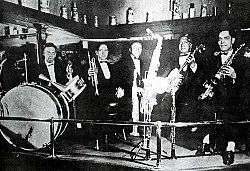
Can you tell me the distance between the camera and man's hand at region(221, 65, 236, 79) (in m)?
3.15

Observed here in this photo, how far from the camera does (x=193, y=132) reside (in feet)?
11.4

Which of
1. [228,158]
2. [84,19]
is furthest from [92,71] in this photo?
[228,158]

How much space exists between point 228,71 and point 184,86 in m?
0.47

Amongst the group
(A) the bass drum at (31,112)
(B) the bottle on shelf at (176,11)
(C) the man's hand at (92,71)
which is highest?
(B) the bottle on shelf at (176,11)

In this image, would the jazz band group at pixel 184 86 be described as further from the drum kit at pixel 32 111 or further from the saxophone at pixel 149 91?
the drum kit at pixel 32 111

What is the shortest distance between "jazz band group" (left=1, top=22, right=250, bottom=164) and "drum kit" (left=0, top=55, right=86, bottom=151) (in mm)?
157

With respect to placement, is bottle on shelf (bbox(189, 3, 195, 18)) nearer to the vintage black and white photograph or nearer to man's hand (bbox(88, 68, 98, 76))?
the vintage black and white photograph

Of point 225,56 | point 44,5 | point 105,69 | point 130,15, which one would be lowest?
point 105,69

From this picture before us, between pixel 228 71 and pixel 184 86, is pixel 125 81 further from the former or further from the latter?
pixel 228 71

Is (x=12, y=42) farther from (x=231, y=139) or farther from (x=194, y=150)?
(x=231, y=139)

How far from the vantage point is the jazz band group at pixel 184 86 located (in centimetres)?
312

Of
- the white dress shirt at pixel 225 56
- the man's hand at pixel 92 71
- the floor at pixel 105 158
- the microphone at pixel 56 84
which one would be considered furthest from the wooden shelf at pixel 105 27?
the floor at pixel 105 158

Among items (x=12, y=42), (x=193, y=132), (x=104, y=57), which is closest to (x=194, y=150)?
(x=193, y=132)

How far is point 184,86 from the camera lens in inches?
129
